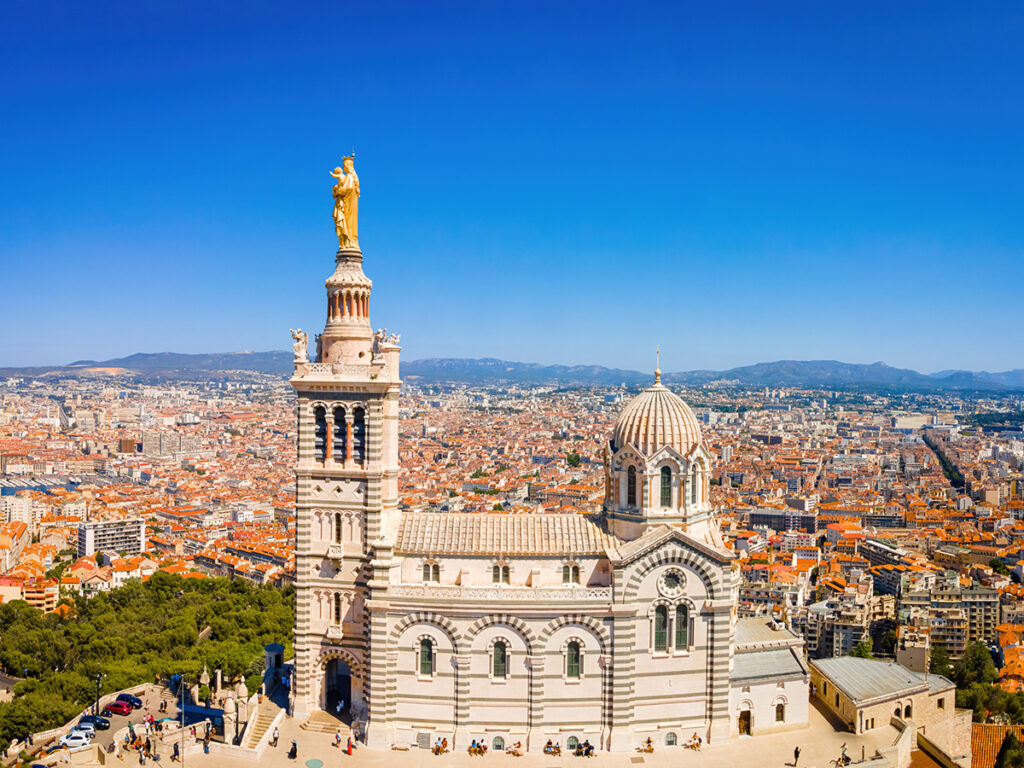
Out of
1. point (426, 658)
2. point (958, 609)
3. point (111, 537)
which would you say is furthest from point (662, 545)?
point (111, 537)

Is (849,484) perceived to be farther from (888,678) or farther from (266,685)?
(266,685)

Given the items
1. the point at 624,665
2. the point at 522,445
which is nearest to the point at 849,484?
the point at 522,445

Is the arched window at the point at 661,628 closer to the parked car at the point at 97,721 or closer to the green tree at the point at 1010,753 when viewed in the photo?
the green tree at the point at 1010,753

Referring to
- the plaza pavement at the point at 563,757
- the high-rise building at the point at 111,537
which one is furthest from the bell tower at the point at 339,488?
the high-rise building at the point at 111,537

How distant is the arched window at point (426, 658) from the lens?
106ft

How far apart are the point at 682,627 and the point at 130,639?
36022 millimetres

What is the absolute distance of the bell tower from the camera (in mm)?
34031

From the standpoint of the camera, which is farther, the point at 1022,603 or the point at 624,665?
the point at 1022,603

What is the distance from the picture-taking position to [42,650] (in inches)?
2191

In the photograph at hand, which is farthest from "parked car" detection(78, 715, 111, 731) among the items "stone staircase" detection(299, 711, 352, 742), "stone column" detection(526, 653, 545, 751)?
"stone column" detection(526, 653, 545, 751)

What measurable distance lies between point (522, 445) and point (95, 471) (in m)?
85.9

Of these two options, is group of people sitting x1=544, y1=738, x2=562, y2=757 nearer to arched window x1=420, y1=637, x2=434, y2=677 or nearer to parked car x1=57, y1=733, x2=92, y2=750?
arched window x1=420, y1=637, x2=434, y2=677

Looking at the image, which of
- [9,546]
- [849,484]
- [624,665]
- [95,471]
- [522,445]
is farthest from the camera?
[522,445]

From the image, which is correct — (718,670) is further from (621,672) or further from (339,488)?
(339,488)
